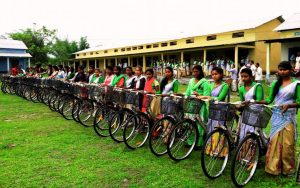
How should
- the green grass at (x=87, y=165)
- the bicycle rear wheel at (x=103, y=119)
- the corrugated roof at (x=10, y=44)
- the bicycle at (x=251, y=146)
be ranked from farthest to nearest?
1. the corrugated roof at (x=10, y=44)
2. the bicycle rear wheel at (x=103, y=119)
3. the green grass at (x=87, y=165)
4. the bicycle at (x=251, y=146)

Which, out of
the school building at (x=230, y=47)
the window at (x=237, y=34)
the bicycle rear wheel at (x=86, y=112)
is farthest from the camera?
the window at (x=237, y=34)

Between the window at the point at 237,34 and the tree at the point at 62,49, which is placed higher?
the tree at the point at 62,49

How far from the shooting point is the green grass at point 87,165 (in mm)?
4422

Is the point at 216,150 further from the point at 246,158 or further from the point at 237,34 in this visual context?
the point at 237,34

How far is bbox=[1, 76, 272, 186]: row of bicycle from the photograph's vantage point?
4.44 m

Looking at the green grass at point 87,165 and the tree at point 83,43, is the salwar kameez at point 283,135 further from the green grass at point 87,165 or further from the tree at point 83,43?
the tree at point 83,43

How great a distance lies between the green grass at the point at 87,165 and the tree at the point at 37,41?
37.7m

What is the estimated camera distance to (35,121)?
29.4ft

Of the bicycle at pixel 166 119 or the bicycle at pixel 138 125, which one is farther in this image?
the bicycle at pixel 138 125

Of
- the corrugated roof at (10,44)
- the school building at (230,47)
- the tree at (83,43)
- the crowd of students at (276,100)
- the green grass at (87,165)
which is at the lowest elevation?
the green grass at (87,165)

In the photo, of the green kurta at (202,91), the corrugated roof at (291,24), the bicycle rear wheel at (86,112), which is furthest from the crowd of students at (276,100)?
the corrugated roof at (291,24)

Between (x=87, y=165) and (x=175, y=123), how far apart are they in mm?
1625

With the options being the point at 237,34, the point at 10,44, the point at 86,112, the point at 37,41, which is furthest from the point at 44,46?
the point at 86,112

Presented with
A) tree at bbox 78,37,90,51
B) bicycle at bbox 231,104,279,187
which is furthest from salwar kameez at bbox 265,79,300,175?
tree at bbox 78,37,90,51
